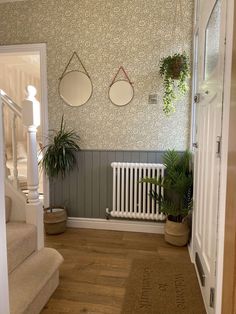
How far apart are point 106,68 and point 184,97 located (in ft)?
3.21

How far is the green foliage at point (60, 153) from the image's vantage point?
2977 millimetres

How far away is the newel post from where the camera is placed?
1907 mm

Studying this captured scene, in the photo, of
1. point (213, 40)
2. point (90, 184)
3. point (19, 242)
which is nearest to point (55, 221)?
point (90, 184)

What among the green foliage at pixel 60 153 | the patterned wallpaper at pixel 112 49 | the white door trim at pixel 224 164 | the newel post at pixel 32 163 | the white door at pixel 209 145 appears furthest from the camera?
the green foliage at pixel 60 153

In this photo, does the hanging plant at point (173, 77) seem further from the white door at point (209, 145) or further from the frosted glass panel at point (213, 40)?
the frosted glass panel at point (213, 40)

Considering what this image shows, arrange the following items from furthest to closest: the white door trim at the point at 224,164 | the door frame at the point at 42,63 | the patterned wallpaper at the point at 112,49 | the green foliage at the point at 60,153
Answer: the door frame at the point at 42,63, the green foliage at the point at 60,153, the patterned wallpaper at the point at 112,49, the white door trim at the point at 224,164

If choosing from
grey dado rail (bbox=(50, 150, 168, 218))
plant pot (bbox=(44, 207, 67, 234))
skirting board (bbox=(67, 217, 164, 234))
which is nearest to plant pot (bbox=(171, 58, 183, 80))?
grey dado rail (bbox=(50, 150, 168, 218))

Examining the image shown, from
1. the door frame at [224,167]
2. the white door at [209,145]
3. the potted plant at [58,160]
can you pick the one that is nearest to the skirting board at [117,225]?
the potted plant at [58,160]

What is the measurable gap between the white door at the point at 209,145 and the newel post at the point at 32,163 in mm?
1278

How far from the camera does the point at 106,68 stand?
296 centimetres

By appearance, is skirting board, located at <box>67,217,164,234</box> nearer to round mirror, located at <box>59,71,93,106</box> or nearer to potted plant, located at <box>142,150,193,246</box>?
potted plant, located at <box>142,150,193,246</box>

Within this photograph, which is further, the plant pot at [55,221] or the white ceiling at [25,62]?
the white ceiling at [25,62]

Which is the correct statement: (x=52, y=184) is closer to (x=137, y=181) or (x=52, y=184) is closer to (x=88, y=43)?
(x=137, y=181)

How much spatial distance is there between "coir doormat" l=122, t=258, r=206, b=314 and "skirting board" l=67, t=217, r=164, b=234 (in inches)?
26.2
